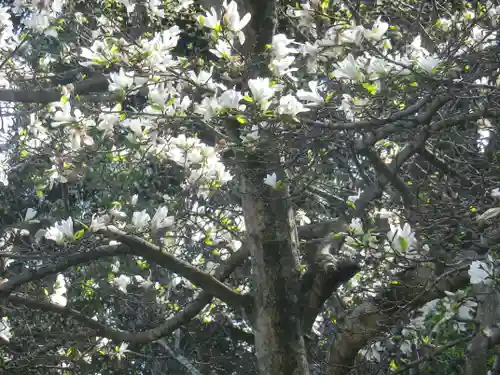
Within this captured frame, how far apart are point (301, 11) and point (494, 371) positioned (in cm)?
226

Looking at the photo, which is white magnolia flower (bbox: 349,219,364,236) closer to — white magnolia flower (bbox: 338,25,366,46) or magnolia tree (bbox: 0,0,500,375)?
magnolia tree (bbox: 0,0,500,375)

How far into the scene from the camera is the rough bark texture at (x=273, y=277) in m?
4.15

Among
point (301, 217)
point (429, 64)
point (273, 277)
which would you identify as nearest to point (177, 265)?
point (273, 277)

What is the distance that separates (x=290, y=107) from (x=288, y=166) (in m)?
0.63

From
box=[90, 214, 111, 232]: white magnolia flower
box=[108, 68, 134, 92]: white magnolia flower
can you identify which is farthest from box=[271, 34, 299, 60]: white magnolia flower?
box=[90, 214, 111, 232]: white magnolia flower

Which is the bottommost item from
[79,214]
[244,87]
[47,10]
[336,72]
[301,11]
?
[336,72]

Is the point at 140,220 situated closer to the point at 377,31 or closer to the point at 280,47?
the point at 280,47

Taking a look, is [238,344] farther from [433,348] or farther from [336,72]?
[336,72]

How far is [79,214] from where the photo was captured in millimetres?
7734

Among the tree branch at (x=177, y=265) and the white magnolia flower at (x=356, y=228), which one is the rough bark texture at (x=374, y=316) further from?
the white magnolia flower at (x=356, y=228)

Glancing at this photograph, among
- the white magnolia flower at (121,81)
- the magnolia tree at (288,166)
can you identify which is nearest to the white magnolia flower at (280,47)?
the magnolia tree at (288,166)

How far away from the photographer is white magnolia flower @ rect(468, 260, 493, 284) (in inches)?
110

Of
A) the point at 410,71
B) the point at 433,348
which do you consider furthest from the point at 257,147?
the point at 433,348

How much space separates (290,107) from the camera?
9.64 ft
